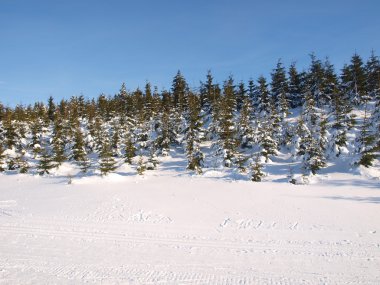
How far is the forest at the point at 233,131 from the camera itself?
28.5 meters

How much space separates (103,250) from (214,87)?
142 ft

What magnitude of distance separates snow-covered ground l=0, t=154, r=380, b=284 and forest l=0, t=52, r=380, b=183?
4766mm

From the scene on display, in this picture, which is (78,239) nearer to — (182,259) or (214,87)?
(182,259)

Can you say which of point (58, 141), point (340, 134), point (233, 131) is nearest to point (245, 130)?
point (233, 131)

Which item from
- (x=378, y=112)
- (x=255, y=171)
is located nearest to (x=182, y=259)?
(x=255, y=171)

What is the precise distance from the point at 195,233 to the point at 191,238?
0.74 m

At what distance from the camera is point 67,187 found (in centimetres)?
2505

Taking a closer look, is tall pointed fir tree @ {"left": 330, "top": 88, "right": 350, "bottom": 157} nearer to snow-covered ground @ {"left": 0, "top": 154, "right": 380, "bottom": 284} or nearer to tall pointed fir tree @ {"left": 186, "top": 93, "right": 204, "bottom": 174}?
snow-covered ground @ {"left": 0, "top": 154, "right": 380, "bottom": 284}

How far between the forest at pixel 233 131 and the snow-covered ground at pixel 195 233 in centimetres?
477

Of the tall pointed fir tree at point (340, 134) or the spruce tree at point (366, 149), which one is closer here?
the spruce tree at point (366, 149)

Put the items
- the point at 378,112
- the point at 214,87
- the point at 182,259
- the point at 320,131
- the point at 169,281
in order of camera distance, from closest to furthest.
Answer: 1. the point at 169,281
2. the point at 182,259
3. the point at 320,131
4. the point at 378,112
5. the point at 214,87

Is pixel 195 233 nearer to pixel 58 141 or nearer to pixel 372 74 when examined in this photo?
pixel 58 141

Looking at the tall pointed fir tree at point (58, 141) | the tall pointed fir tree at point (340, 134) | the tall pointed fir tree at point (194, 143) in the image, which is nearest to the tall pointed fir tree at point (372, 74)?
the tall pointed fir tree at point (340, 134)

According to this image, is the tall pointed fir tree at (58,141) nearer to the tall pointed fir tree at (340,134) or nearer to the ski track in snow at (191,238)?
the ski track in snow at (191,238)
